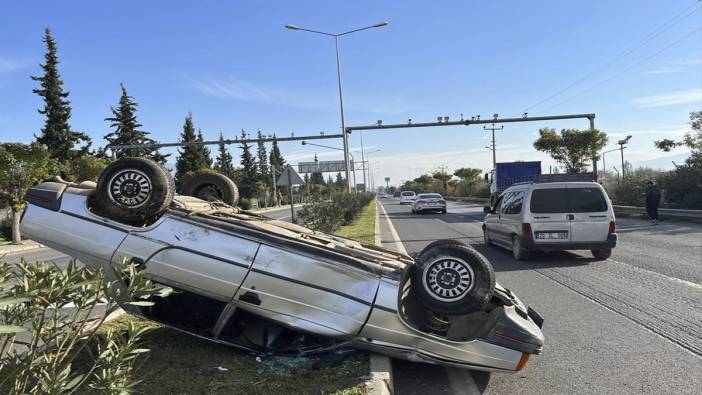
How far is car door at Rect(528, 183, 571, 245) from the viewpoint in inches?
424

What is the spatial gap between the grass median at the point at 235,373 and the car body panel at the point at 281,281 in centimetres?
25

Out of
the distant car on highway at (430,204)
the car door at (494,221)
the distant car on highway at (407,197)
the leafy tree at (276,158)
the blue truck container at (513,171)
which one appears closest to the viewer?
the car door at (494,221)

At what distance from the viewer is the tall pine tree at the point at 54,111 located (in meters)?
37.3

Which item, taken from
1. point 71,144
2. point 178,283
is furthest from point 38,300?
point 71,144

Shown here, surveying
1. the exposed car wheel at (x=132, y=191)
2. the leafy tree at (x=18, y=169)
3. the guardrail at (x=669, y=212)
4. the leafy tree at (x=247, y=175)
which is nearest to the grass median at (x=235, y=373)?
the exposed car wheel at (x=132, y=191)

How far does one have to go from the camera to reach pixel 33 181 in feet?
73.3

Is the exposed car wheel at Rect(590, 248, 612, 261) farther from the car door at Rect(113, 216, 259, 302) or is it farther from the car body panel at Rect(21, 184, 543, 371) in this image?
the car door at Rect(113, 216, 259, 302)

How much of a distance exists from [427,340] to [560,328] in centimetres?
255

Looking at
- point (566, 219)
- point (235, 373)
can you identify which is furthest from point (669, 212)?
point (235, 373)

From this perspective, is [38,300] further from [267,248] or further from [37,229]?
[37,229]

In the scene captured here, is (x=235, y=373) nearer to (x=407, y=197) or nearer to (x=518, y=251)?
(x=518, y=251)

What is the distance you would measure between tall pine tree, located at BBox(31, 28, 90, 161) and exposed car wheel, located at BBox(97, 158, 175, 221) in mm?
37914

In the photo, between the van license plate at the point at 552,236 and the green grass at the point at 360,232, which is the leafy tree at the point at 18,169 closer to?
the green grass at the point at 360,232

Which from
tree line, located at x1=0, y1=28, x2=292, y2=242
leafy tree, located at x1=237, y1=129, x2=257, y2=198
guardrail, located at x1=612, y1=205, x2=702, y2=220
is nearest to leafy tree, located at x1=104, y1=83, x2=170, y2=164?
tree line, located at x1=0, y1=28, x2=292, y2=242
